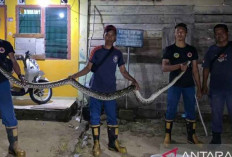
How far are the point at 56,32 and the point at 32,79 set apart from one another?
64.8 inches

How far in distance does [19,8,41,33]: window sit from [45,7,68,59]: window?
286 mm

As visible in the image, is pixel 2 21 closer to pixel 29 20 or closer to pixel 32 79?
pixel 29 20

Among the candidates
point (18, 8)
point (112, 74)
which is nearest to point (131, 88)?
point (112, 74)

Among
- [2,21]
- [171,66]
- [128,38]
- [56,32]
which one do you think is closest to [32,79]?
[56,32]

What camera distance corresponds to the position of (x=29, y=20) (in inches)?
303

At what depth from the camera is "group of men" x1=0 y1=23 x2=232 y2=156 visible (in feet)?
13.9

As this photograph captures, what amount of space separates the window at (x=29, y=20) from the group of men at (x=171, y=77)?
12.2 feet

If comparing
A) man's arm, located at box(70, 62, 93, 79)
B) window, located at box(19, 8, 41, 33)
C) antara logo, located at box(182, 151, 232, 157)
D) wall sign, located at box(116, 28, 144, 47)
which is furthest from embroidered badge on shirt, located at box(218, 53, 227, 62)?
window, located at box(19, 8, 41, 33)

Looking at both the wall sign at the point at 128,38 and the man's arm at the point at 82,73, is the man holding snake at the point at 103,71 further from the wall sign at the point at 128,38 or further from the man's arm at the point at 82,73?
the wall sign at the point at 128,38

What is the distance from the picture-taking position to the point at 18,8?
7.61 metres

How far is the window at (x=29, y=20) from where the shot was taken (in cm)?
765

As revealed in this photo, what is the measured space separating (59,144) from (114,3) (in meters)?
4.28

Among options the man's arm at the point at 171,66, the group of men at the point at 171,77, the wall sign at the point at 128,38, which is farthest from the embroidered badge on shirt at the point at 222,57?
the wall sign at the point at 128,38

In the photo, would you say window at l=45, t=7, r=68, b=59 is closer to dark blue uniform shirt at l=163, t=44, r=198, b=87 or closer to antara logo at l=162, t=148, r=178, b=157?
dark blue uniform shirt at l=163, t=44, r=198, b=87
